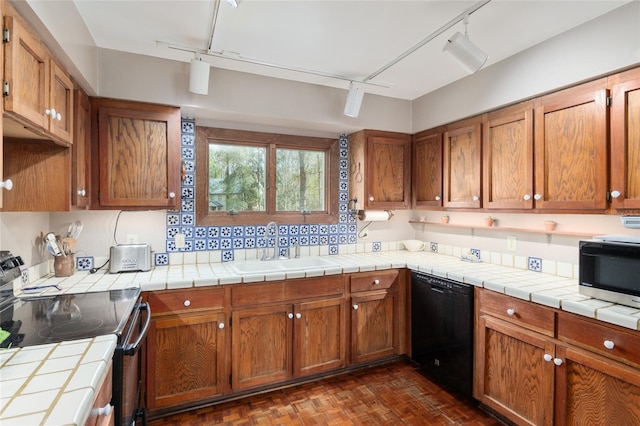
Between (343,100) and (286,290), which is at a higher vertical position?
(343,100)

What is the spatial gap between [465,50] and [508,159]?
902mm

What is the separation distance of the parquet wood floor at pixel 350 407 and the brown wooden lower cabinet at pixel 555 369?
26cm

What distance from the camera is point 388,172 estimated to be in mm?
3096

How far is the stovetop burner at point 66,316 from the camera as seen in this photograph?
48.7 inches

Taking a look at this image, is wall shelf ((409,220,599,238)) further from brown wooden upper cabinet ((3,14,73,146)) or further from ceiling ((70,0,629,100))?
brown wooden upper cabinet ((3,14,73,146))

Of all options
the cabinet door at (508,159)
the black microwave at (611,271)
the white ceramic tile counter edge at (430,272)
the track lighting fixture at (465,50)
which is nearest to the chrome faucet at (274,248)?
the white ceramic tile counter edge at (430,272)

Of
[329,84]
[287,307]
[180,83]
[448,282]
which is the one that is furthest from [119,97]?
[448,282]

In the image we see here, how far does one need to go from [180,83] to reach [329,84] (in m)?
1.17

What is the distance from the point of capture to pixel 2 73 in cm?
110

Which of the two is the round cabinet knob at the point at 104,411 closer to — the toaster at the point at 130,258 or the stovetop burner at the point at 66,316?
the stovetop burner at the point at 66,316

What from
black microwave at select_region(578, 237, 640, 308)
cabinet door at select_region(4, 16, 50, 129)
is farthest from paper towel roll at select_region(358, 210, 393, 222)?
cabinet door at select_region(4, 16, 50, 129)

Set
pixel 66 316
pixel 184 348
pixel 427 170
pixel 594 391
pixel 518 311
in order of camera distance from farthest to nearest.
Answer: pixel 427 170 → pixel 184 348 → pixel 518 311 → pixel 594 391 → pixel 66 316

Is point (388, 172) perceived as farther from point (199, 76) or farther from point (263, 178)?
point (199, 76)

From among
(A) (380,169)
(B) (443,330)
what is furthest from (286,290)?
(A) (380,169)
